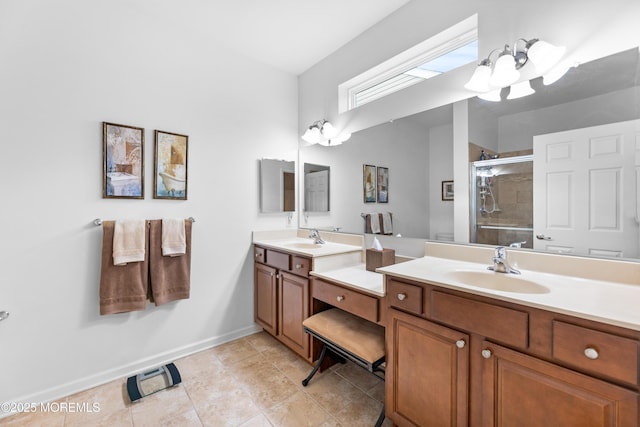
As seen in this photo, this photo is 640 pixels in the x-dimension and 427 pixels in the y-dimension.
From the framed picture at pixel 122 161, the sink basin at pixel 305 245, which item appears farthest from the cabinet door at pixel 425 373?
the framed picture at pixel 122 161

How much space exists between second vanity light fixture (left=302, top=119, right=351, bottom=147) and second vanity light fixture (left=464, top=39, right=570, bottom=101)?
1.10m

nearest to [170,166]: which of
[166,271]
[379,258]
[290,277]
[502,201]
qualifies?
[166,271]

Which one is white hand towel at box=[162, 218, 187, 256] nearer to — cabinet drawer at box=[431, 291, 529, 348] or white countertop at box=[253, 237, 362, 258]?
white countertop at box=[253, 237, 362, 258]

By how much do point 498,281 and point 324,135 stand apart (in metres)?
1.85

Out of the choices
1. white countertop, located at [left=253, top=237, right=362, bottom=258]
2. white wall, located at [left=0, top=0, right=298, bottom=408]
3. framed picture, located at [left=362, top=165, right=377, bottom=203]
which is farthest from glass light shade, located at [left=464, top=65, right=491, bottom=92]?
white wall, located at [left=0, top=0, right=298, bottom=408]

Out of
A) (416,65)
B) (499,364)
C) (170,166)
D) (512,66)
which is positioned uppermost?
(416,65)

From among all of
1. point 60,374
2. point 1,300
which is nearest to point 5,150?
point 1,300

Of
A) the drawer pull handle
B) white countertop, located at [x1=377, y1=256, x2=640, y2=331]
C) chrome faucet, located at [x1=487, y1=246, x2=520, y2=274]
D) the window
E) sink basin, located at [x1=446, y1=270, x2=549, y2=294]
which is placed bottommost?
the drawer pull handle

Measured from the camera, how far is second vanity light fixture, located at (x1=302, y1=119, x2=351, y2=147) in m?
2.47

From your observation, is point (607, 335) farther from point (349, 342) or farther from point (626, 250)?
point (349, 342)

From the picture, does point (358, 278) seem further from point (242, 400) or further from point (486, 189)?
point (242, 400)

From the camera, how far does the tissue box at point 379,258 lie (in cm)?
181

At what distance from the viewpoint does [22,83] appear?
1.60 m

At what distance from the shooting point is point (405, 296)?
1289 millimetres
